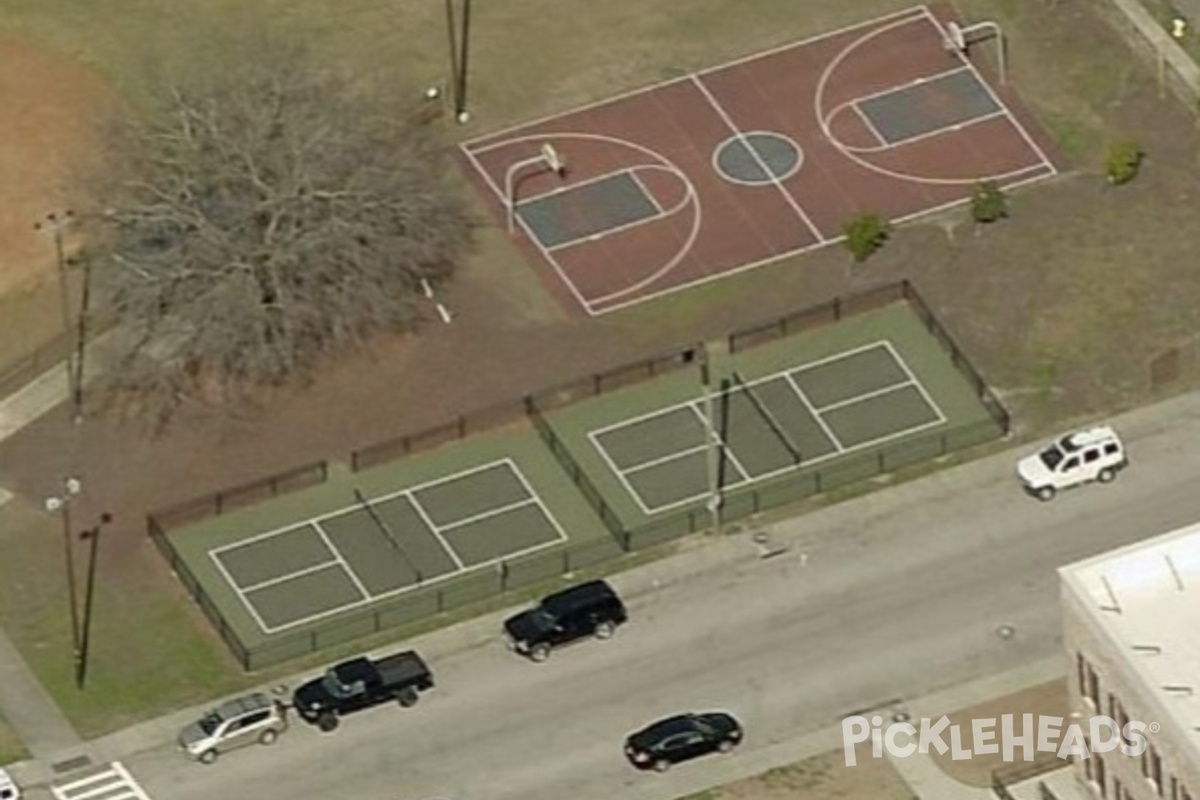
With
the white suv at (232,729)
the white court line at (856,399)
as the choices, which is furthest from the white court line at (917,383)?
the white suv at (232,729)

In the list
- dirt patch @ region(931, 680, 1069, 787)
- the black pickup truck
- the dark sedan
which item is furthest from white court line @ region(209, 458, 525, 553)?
dirt patch @ region(931, 680, 1069, 787)

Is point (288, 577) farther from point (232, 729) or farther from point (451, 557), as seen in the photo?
point (232, 729)

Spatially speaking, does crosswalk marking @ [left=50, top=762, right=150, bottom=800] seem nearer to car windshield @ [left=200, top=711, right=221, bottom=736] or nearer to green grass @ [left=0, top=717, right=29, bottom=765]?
green grass @ [left=0, top=717, right=29, bottom=765]

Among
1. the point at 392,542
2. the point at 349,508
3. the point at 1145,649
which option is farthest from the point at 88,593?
the point at 1145,649

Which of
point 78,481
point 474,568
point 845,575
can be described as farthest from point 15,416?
point 845,575

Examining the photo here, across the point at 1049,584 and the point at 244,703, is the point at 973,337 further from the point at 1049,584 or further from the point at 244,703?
the point at 244,703

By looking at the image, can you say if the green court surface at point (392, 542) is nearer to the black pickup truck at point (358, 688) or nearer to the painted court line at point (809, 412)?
the painted court line at point (809, 412)
